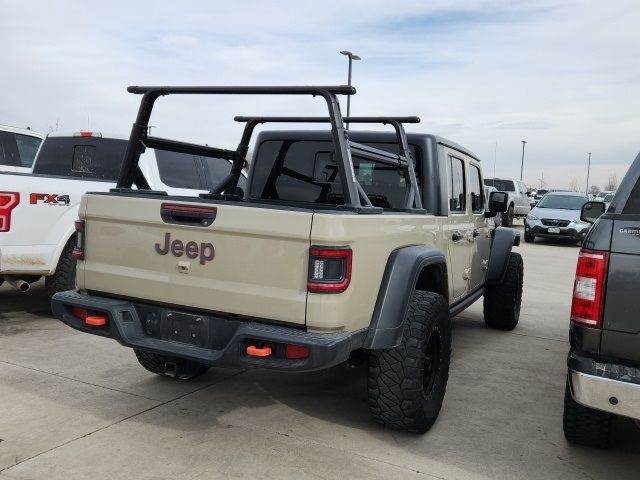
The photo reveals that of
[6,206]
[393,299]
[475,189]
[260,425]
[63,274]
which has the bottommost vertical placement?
[260,425]

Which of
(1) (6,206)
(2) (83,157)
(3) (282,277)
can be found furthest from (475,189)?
(2) (83,157)

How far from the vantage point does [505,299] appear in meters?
6.32

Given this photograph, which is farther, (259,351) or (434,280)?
(434,280)

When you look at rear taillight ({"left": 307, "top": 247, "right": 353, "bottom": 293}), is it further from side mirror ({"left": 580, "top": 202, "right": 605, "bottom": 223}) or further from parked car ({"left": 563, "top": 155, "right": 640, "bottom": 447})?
side mirror ({"left": 580, "top": 202, "right": 605, "bottom": 223})

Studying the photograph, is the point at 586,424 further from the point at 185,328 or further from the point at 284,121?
the point at 284,121

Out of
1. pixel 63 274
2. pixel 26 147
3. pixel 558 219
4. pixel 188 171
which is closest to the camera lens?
pixel 63 274

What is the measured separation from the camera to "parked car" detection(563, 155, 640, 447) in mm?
2682

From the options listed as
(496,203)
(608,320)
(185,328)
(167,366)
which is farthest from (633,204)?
(167,366)

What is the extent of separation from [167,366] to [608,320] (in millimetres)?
2917

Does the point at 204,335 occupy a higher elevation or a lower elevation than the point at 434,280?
lower

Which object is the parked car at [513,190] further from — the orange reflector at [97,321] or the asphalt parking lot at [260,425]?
the orange reflector at [97,321]

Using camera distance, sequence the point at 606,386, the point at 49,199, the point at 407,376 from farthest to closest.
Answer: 1. the point at 49,199
2. the point at 407,376
3. the point at 606,386

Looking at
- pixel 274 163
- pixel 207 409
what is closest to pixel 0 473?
pixel 207 409

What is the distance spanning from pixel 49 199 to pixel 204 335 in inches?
122
